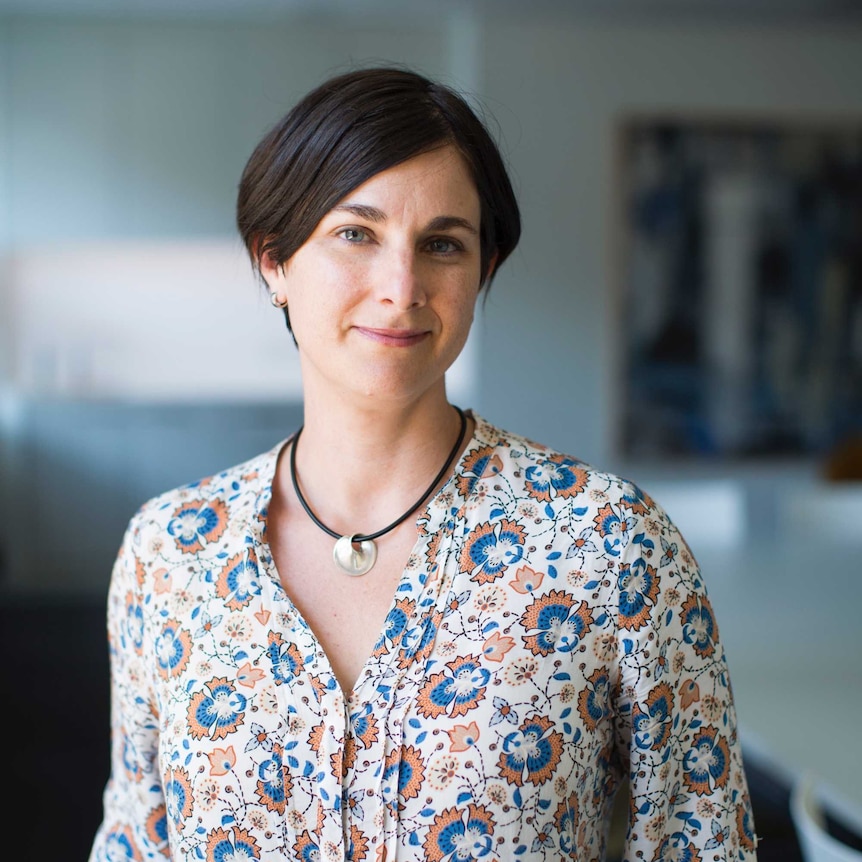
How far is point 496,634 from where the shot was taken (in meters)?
1.06

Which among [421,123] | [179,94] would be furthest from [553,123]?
[421,123]

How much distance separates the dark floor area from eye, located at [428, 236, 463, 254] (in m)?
1.47

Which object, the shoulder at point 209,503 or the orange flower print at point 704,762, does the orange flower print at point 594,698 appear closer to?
the orange flower print at point 704,762

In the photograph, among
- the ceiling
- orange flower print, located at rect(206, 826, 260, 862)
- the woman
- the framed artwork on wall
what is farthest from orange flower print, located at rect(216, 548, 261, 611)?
the ceiling


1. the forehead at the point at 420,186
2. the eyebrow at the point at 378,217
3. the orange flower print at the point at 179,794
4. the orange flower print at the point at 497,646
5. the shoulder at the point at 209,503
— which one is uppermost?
the forehead at the point at 420,186

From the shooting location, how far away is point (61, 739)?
12.4 feet

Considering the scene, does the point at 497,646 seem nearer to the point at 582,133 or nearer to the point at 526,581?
the point at 526,581

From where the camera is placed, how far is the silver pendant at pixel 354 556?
1162 mm

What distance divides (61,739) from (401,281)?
3.32 m

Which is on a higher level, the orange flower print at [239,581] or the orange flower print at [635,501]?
the orange flower print at [635,501]

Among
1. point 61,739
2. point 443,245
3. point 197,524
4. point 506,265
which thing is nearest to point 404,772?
point 197,524

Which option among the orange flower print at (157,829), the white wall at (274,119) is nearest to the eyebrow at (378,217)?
the orange flower print at (157,829)

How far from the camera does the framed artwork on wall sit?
5.15 m

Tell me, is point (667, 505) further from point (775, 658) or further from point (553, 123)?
point (553, 123)
